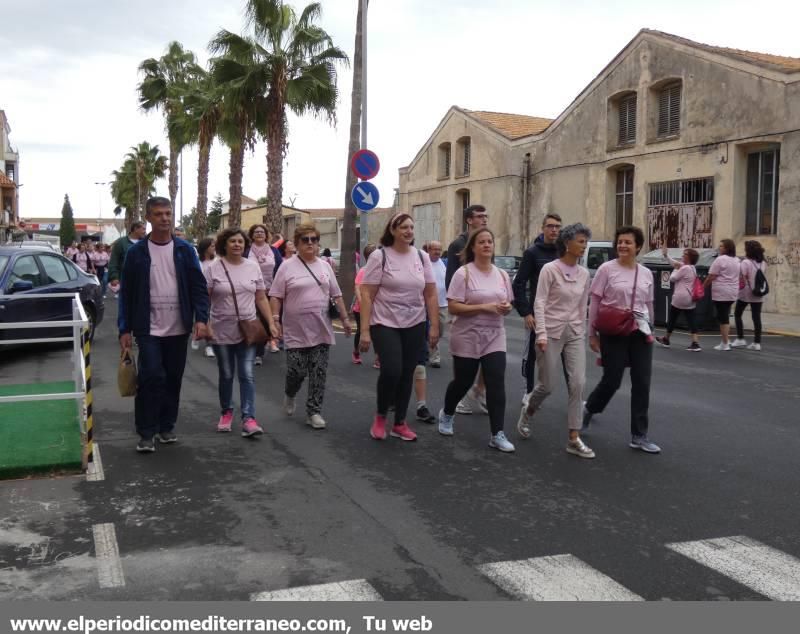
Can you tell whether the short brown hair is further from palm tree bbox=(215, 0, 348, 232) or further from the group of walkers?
palm tree bbox=(215, 0, 348, 232)

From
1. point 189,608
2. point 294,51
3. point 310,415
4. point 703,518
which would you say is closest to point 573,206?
point 294,51

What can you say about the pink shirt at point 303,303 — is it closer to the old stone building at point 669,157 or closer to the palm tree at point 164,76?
the old stone building at point 669,157

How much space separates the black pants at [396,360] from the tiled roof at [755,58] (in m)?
16.9

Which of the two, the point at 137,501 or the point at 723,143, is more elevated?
the point at 723,143

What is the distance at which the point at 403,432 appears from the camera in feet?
22.2

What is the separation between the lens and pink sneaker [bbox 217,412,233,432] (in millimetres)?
6977

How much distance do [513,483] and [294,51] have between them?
1955cm

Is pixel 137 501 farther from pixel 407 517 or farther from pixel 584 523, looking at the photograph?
pixel 584 523

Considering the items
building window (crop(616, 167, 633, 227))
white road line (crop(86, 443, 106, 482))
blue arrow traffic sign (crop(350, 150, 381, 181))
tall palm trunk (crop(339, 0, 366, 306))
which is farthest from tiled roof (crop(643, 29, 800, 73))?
white road line (crop(86, 443, 106, 482))

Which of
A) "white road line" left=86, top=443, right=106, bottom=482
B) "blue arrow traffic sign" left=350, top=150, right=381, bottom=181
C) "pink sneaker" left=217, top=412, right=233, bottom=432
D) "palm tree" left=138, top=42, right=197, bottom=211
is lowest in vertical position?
"white road line" left=86, top=443, right=106, bottom=482

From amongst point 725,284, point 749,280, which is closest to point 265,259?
point 725,284

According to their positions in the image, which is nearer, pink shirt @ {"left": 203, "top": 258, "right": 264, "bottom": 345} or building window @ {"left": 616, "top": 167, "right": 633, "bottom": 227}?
pink shirt @ {"left": 203, "top": 258, "right": 264, "bottom": 345}

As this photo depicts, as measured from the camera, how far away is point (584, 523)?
15.7 feet

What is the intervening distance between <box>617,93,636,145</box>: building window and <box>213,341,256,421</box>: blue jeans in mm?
20720
